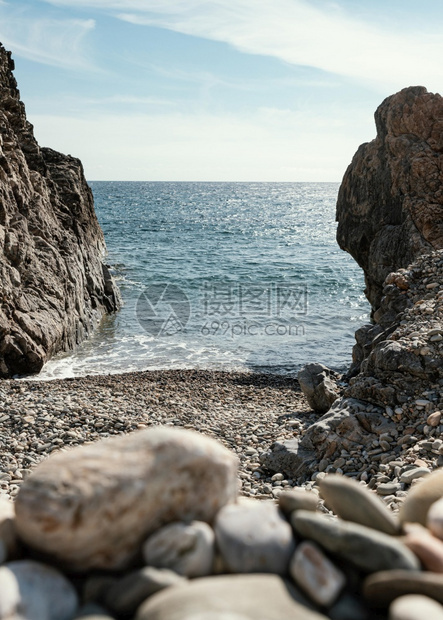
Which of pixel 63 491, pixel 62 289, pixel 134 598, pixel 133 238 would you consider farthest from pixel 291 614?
pixel 133 238

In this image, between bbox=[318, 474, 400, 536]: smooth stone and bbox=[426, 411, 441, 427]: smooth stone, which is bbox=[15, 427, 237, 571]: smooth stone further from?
bbox=[426, 411, 441, 427]: smooth stone

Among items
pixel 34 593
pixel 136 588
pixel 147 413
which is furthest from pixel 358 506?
pixel 147 413

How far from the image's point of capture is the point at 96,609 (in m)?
2.68

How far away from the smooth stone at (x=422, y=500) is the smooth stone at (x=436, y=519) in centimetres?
21

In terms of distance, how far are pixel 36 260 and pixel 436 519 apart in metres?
16.3

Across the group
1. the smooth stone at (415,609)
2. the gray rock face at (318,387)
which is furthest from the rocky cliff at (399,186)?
the smooth stone at (415,609)

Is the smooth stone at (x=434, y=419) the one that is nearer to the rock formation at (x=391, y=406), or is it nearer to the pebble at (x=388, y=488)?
the rock formation at (x=391, y=406)

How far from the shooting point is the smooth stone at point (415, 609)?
2375 millimetres

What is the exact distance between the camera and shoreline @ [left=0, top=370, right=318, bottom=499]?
8.36 metres

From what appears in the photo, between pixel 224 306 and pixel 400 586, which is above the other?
pixel 400 586

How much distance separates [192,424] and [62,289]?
32.2 feet

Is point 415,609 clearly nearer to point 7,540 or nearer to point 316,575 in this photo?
point 316,575

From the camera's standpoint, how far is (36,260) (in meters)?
17.3

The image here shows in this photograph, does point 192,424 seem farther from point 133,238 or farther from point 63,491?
point 133,238
